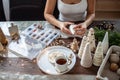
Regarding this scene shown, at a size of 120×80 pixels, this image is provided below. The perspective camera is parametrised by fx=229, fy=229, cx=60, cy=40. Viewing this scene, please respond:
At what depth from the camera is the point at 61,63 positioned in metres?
1.33

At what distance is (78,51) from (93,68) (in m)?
0.16

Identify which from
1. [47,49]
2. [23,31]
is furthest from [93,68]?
[23,31]

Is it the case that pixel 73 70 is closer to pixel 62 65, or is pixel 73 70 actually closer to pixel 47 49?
pixel 62 65

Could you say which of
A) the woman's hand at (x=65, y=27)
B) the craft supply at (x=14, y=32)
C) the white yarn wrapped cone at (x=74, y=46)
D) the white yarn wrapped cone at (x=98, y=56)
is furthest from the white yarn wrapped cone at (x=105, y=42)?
the craft supply at (x=14, y=32)

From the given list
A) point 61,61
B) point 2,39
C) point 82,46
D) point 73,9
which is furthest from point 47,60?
point 73,9

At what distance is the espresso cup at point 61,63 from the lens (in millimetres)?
1303

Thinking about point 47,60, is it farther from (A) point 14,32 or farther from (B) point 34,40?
(A) point 14,32

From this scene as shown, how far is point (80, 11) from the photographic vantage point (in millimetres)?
1894

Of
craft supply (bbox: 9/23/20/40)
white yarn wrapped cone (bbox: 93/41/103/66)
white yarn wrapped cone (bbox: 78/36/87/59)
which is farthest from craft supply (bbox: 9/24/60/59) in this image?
white yarn wrapped cone (bbox: 93/41/103/66)

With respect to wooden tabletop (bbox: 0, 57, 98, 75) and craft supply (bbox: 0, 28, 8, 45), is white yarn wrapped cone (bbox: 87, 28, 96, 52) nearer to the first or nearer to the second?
wooden tabletop (bbox: 0, 57, 98, 75)

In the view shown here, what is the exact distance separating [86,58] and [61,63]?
15 cm

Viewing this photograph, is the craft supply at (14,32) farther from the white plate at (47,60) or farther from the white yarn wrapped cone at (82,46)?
the white yarn wrapped cone at (82,46)

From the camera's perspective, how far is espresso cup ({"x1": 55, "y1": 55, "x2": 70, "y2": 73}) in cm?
130

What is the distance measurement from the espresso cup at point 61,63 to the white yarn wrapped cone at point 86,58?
10 centimetres
